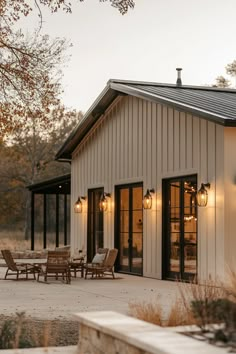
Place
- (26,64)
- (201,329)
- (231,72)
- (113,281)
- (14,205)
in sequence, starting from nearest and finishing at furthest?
(201,329) < (26,64) < (113,281) < (231,72) < (14,205)

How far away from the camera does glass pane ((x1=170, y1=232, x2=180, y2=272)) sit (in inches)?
664

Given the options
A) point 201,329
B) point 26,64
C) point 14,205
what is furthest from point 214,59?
point 201,329

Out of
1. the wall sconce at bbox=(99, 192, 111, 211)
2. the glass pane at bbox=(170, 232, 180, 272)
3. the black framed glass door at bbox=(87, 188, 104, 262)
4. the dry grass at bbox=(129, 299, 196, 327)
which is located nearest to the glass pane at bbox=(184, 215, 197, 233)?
the glass pane at bbox=(170, 232, 180, 272)

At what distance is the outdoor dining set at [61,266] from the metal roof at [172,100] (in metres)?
4.14

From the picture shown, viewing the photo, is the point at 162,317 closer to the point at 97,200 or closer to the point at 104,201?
the point at 104,201

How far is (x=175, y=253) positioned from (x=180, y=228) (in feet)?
2.28

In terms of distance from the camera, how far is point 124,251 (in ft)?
65.7

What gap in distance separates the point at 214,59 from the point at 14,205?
53.6ft

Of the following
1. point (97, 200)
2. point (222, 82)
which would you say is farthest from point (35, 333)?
point (222, 82)

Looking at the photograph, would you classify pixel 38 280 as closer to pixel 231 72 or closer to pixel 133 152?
pixel 133 152

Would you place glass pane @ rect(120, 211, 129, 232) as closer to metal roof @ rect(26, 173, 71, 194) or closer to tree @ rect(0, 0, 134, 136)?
metal roof @ rect(26, 173, 71, 194)

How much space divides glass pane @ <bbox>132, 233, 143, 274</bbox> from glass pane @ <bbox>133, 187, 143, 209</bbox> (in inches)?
30.4

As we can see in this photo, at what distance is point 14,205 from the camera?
150 feet

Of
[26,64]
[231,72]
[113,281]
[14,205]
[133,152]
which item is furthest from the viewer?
[14,205]
